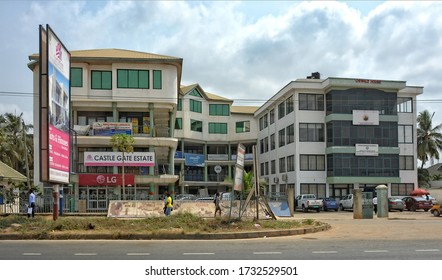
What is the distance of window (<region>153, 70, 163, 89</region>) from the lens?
45875 millimetres

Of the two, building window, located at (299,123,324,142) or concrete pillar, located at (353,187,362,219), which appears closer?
concrete pillar, located at (353,187,362,219)

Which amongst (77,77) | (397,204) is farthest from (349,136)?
(77,77)

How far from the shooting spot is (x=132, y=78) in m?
45.6

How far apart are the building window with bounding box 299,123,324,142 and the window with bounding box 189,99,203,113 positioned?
20.4 meters

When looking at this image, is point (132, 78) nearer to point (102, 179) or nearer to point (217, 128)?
point (102, 179)

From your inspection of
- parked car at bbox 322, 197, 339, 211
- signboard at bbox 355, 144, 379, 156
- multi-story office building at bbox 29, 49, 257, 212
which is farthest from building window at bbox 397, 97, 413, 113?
multi-story office building at bbox 29, 49, 257, 212

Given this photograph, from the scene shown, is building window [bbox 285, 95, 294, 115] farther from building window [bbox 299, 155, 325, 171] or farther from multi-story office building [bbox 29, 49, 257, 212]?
multi-story office building [bbox 29, 49, 257, 212]

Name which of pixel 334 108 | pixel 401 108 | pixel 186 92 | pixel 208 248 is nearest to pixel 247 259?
pixel 208 248

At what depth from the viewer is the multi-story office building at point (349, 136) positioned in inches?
2060

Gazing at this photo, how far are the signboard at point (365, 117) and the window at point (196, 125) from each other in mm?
24766

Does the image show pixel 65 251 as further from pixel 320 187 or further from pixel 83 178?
pixel 320 187

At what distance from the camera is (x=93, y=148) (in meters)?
46.7

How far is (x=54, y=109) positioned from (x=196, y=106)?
49.5 m

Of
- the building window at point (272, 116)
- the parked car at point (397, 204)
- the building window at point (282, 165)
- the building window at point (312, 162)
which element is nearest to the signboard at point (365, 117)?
the building window at point (312, 162)
